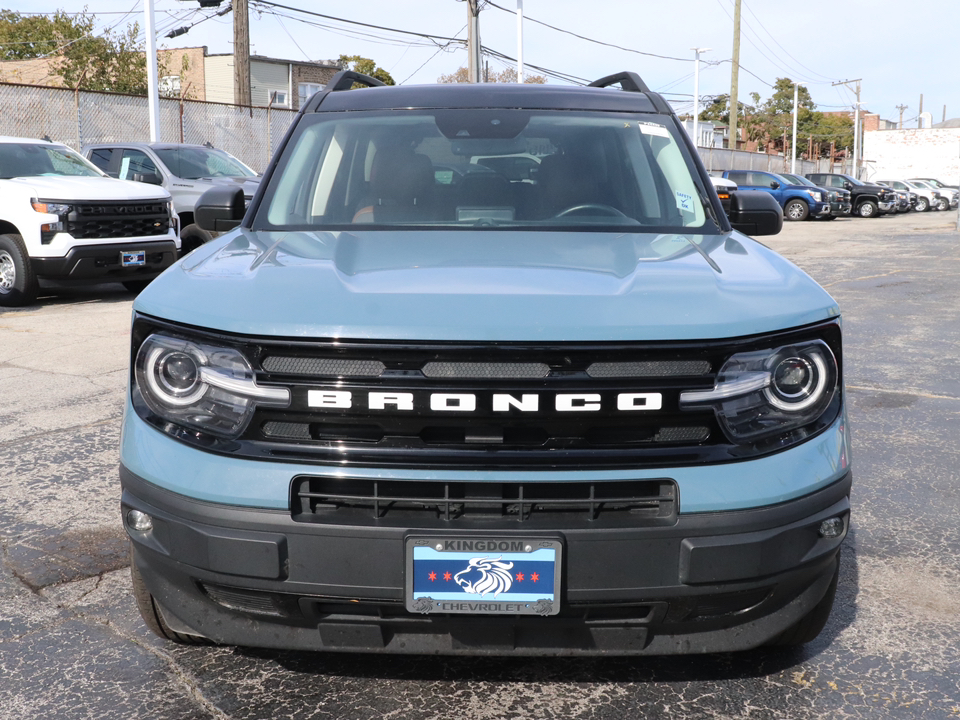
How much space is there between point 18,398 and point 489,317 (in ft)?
16.0

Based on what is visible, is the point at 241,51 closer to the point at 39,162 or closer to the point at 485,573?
the point at 39,162

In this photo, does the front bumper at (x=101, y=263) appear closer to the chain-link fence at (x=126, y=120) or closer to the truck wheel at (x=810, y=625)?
the chain-link fence at (x=126, y=120)

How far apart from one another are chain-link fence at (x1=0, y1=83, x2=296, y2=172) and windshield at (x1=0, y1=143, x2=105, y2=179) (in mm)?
3693

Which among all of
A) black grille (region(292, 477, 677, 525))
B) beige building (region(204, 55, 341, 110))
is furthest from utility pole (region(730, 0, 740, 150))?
black grille (region(292, 477, 677, 525))

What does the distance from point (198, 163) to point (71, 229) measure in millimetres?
3708

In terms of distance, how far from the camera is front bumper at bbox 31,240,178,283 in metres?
9.71

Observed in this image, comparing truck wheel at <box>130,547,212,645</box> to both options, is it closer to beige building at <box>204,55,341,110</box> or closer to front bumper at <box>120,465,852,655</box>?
front bumper at <box>120,465,852,655</box>

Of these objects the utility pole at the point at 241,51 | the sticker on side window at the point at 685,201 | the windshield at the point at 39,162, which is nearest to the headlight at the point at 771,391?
the sticker on side window at the point at 685,201

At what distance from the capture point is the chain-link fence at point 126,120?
17.1 meters

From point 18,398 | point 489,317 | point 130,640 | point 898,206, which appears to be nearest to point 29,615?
point 130,640

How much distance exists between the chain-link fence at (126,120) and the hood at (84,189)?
13.3ft

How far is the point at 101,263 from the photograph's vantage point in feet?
32.6

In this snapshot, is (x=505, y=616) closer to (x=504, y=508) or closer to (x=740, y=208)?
(x=504, y=508)

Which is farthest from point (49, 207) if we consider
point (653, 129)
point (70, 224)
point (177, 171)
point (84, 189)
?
point (653, 129)
